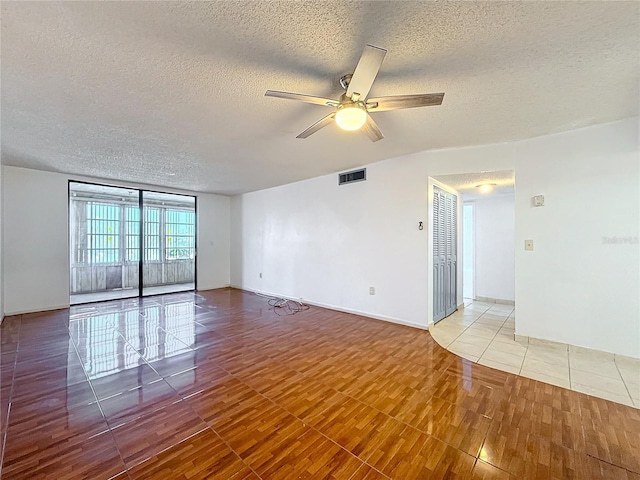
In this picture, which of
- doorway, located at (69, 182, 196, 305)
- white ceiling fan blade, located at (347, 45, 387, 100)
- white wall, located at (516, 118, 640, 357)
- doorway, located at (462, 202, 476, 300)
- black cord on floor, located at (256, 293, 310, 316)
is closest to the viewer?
white ceiling fan blade, located at (347, 45, 387, 100)

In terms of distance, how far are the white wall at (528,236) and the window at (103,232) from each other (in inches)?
189

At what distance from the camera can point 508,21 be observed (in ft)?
4.89

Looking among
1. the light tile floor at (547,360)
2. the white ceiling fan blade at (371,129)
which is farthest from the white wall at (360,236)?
the white ceiling fan blade at (371,129)

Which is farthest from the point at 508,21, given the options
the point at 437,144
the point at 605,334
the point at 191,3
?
the point at 605,334

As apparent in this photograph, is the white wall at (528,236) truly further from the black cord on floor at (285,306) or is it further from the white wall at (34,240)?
the white wall at (34,240)

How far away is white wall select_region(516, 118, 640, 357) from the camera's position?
277 centimetres

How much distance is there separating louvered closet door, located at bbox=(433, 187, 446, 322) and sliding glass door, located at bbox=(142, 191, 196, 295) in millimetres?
5809

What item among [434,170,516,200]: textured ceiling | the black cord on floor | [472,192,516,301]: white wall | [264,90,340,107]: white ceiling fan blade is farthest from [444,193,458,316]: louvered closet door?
[264,90,340,107]: white ceiling fan blade

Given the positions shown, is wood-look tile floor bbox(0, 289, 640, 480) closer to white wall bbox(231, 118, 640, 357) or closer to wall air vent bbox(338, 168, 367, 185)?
white wall bbox(231, 118, 640, 357)

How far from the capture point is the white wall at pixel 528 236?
9.25 feet

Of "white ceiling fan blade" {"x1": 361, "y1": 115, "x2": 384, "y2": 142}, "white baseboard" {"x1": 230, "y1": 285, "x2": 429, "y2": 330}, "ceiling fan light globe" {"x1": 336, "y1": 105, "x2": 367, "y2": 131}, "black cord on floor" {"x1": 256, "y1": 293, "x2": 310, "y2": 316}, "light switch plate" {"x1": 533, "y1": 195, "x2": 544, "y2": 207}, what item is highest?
"white ceiling fan blade" {"x1": 361, "y1": 115, "x2": 384, "y2": 142}

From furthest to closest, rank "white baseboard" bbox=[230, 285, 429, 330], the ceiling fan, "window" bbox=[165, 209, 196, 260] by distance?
"window" bbox=[165, 209, 196, 260] < "white baseboard" bbox=[230, 285, 429, 330] < the ceiling fan

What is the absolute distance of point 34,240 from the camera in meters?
4.79

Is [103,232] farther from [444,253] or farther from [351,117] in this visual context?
[444,253]
